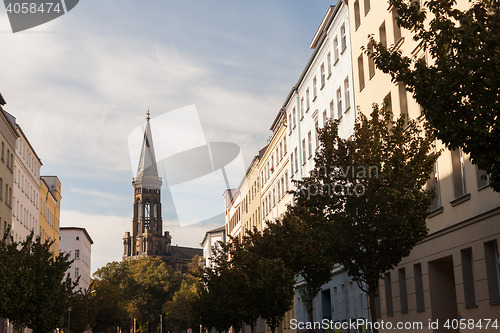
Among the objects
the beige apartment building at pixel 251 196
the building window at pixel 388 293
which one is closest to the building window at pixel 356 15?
the building window at pixel 388 293

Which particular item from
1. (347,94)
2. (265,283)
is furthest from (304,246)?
(347,94)

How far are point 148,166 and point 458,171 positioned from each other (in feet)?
552

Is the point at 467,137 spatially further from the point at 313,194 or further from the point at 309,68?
the point at 309,68

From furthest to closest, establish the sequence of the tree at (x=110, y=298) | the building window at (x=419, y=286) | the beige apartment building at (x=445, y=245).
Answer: the tree at (x=110, y=298), the building window at (x=419, y=286), the beige apartment building at (x=445, y=245)

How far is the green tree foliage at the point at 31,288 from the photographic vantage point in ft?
135

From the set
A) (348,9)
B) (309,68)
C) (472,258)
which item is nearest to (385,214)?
(472,258)

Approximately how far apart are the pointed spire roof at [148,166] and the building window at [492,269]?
155 m

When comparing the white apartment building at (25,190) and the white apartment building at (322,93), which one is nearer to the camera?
the white apartment building at (322,93)

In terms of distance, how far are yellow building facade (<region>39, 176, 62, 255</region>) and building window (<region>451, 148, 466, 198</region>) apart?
6049cm

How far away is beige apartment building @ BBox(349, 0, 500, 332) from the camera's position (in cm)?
2290

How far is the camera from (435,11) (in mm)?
14008

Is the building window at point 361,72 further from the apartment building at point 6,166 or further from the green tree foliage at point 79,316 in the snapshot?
the green tree foliage at point 79,316

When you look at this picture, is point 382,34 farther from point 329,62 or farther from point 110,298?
point 110,298

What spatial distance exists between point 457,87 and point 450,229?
13.8m
